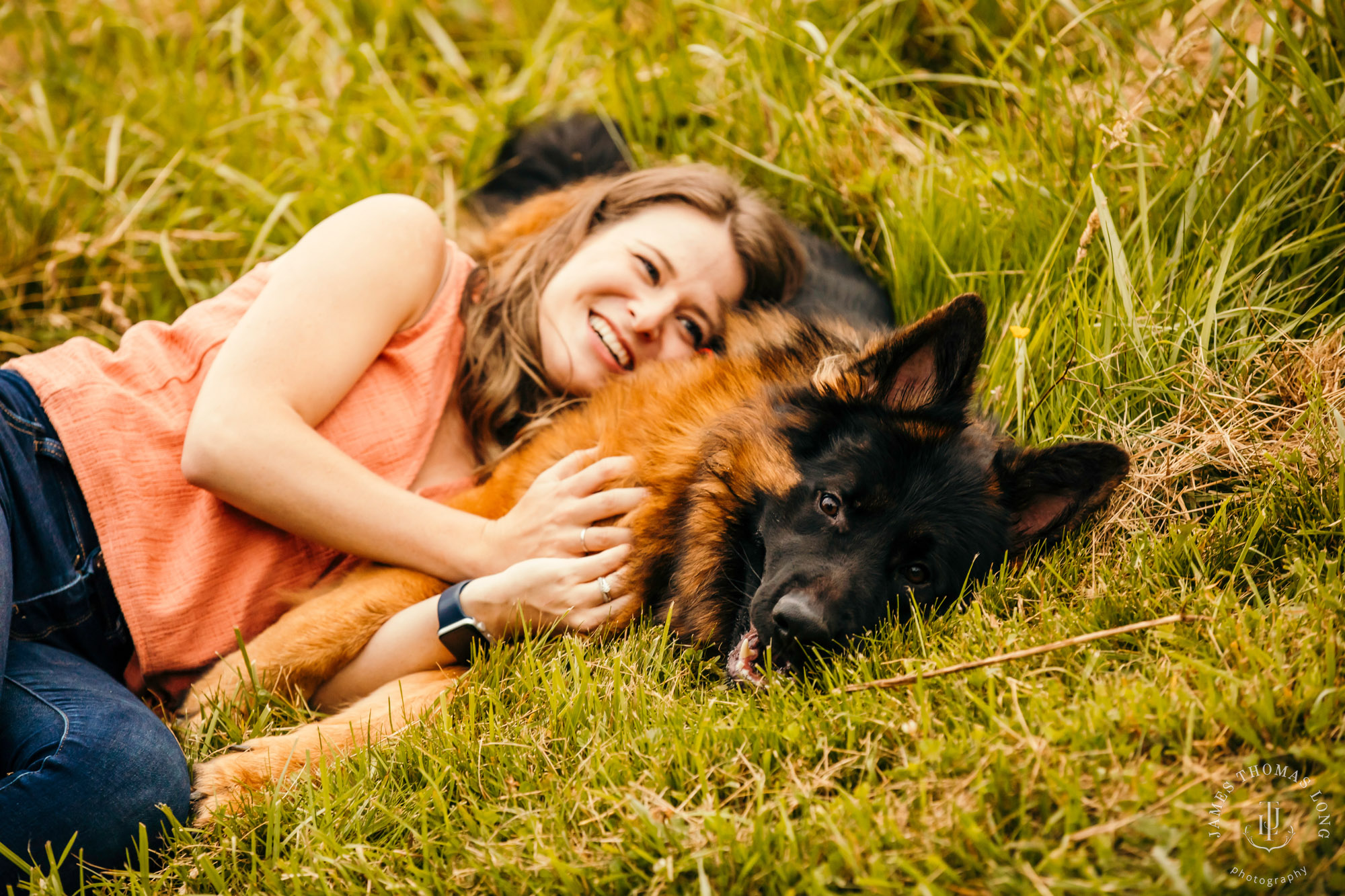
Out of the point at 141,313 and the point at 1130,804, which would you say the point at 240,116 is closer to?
the point at 141,313

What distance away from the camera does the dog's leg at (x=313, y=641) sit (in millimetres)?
2361

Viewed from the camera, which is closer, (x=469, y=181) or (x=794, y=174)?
(x=794, y=174)

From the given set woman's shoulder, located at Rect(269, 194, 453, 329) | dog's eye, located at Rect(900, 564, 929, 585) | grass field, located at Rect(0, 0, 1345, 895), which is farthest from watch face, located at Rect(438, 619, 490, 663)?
dog's eye, located at Rect(900, 564, 929, 585)

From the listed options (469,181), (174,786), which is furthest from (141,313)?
(174,786)

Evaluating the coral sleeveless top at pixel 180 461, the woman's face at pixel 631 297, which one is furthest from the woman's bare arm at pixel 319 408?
the woman's face at pixel 631 297

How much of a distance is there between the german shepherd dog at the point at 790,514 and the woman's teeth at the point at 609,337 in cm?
30

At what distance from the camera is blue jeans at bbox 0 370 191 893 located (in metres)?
1.89

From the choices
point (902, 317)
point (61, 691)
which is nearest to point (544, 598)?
point (61, 691)

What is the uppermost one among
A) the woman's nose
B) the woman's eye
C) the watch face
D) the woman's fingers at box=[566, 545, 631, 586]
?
the woman's eye

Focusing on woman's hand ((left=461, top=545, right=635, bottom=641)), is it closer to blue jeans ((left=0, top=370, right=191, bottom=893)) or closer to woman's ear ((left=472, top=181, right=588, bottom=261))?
blue jeans ((left=0, top=370, right=191, bottom=893))

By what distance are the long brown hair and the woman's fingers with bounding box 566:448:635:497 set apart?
1.35 ft

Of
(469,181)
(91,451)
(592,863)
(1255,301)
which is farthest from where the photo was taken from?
(469,181)

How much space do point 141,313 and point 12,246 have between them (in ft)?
1.92

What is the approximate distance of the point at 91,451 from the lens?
236 centimetres
